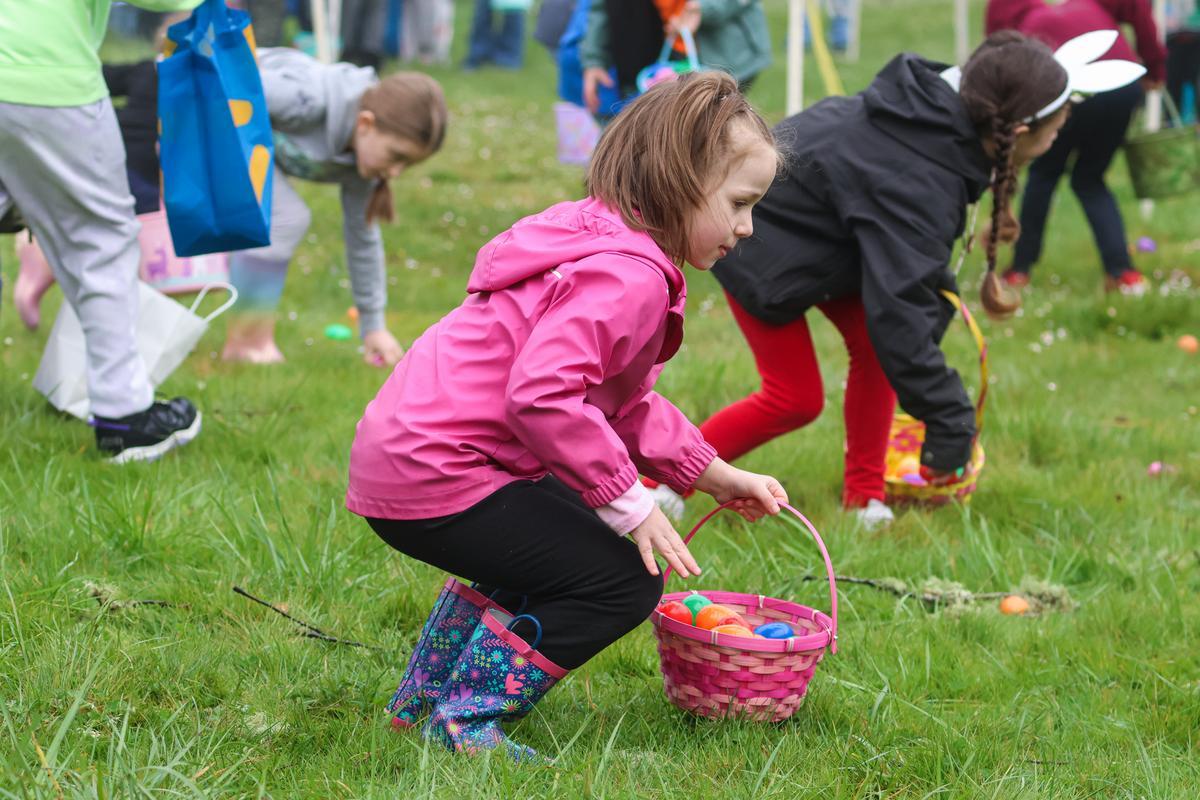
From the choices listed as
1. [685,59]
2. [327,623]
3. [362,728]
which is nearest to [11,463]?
[327,623]

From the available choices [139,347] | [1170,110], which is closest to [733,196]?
[139,347]

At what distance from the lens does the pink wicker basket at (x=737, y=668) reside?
2.42 metres

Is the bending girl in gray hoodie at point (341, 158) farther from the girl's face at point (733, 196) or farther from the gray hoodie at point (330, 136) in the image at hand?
the girl's face at point (733, 196)

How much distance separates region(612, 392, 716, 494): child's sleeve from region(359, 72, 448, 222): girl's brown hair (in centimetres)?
257

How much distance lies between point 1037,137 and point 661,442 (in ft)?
5.66

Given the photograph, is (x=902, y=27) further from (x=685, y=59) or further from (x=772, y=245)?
(x=772, y=245)

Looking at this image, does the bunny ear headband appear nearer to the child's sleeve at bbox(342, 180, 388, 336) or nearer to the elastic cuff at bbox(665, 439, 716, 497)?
the elastic cuff at bbox(665, 439, 716, 497)

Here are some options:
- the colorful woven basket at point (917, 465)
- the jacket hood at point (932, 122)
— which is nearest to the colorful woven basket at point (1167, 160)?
the colorful woven basket at point (917, 465)

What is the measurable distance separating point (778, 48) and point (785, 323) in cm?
1687

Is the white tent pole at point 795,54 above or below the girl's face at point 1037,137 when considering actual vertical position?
below

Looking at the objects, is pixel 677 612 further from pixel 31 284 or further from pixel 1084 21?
pixel 1084 21

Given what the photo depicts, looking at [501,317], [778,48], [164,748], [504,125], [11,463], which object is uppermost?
[501,317]

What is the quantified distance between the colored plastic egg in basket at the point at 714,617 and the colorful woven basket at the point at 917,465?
4.58ft

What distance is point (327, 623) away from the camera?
2908 mm
